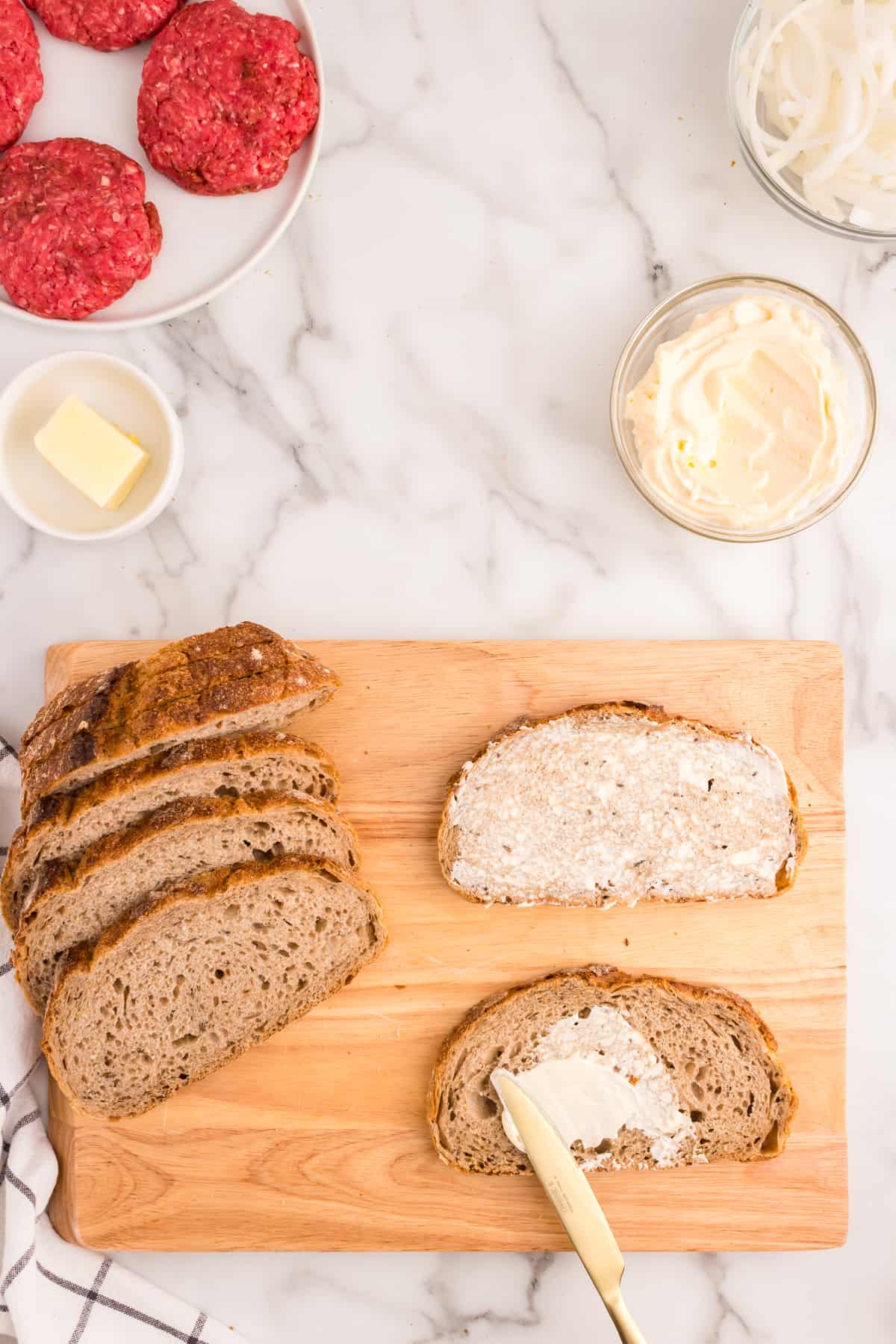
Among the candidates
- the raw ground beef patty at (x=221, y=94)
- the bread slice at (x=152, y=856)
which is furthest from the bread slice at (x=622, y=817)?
the raw ground beef patty at (x=221, y=94)

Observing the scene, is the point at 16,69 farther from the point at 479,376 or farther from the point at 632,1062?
the point at 632,1062

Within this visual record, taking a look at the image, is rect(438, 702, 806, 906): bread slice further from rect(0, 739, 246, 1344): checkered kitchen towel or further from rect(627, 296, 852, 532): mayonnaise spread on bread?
rect(0, 739, 246, 1344): checkered kitchen towel

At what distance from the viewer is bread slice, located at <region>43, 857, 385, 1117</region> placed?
230cm

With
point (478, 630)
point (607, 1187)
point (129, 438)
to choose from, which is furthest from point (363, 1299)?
point (129, 438)

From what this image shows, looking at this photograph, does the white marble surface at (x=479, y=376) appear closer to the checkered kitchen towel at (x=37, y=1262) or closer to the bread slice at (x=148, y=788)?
the bread slice at (x=148, y=788)

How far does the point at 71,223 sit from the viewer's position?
241 cm

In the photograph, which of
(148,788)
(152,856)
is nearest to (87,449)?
(148,788)

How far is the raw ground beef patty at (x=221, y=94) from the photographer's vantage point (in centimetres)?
243

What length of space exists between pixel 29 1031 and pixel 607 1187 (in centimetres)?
133

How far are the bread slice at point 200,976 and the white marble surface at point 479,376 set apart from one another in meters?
0.64

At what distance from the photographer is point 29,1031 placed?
8.18 ft

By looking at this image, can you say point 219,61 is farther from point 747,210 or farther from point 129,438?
point 747,210

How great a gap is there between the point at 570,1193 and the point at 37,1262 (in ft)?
3.85

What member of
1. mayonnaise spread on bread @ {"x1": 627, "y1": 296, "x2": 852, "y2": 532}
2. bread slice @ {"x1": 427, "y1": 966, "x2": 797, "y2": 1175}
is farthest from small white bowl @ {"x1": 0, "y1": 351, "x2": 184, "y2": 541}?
bread slice @ {"x1": 427, "y1": 966, "x2": 797, "y2": 1175}
